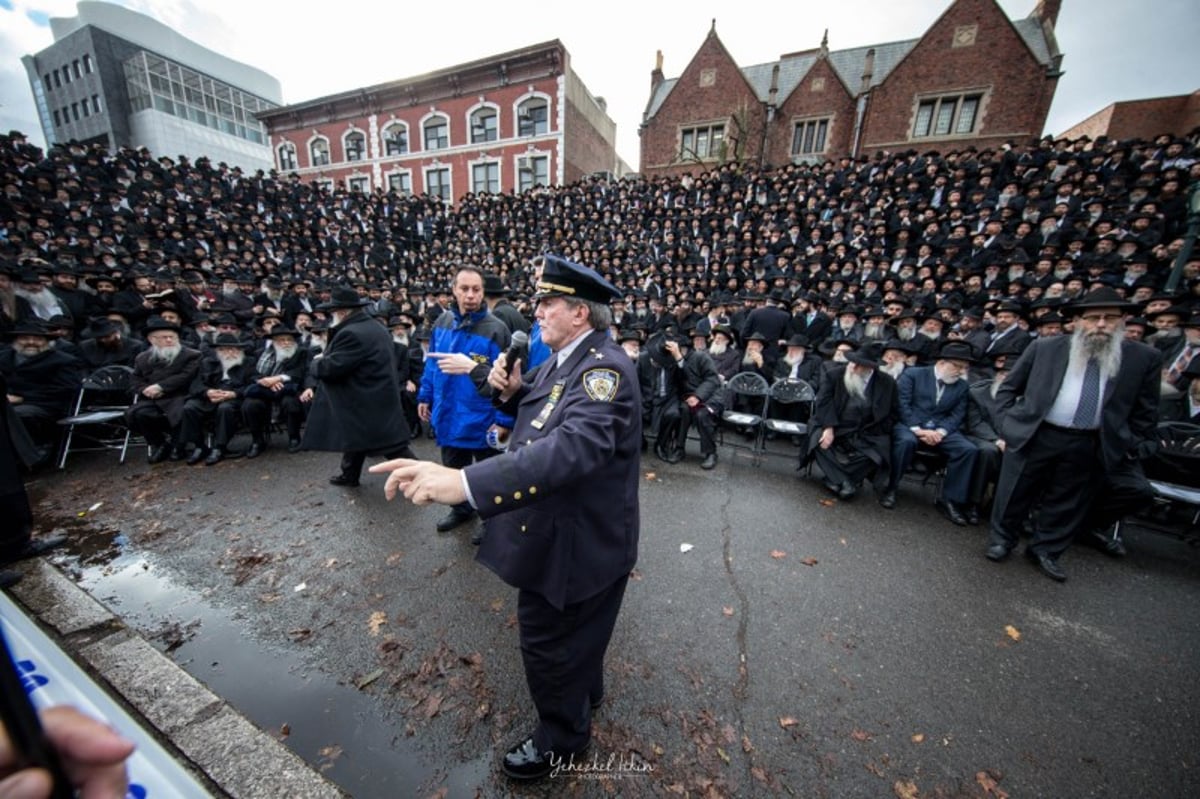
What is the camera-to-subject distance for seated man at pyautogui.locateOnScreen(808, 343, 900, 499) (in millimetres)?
5430

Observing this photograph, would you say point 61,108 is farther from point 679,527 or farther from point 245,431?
point 679,527

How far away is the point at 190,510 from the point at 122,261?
10.8 metres

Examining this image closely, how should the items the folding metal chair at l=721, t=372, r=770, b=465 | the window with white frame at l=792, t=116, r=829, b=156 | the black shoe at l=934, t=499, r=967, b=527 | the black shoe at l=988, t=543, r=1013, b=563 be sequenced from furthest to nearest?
the window with white frame at l=792, t=116, r=829, b=156, the folding metal chair at l=721, t=372, r=770, b=465, the black shoe at l=934, t=499, r=967, b=527, the black shoe at l=988, t=543, r=1013, b=563

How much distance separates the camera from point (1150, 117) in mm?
22219

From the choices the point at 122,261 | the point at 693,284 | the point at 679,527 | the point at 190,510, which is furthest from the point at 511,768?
the point at 122,261

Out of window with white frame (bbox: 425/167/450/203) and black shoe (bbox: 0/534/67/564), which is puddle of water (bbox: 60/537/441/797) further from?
window with white frame (bbox: 425/167/450/203)

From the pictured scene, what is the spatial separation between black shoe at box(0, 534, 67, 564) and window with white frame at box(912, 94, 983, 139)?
3103 centimetres

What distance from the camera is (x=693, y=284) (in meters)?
12.8

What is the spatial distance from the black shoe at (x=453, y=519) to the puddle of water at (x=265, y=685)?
157 centimetres

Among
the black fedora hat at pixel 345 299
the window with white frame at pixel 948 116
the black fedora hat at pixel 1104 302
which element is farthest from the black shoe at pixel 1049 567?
the window with white frame at pixel 948 116

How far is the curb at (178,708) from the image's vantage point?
6.18 feet

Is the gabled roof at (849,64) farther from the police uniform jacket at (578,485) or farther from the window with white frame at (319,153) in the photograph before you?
the police uniform jacket at (578,485)

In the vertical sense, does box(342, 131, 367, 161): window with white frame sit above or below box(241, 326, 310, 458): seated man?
above

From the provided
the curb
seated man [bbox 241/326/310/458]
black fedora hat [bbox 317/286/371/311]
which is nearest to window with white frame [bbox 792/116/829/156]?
seated man [bbox 241/326/310/458]
